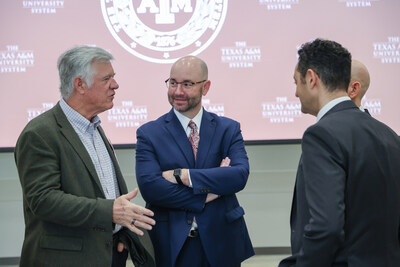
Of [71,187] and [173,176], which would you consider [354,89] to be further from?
[71,187]

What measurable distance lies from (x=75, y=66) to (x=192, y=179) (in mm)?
805

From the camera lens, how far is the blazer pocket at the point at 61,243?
196 cm

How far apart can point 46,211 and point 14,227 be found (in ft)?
9.72

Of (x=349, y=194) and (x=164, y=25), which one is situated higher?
(x=164, y=25)

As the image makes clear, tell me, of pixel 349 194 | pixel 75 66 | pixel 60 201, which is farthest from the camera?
pixel 75 66

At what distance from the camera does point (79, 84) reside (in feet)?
7.11

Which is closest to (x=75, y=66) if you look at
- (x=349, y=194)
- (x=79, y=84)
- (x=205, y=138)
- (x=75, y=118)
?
(x=79, y=84)

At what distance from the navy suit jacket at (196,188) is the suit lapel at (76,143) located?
1.29ft

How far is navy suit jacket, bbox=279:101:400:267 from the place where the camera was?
1479mm

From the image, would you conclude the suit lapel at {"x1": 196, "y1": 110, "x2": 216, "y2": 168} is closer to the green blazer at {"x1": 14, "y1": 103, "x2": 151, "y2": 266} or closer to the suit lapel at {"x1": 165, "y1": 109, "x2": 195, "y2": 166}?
the suit lapel at {"x1": 165, "y1": 109, "x2": 195, "y2": 166}

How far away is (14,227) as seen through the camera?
4.54 meters

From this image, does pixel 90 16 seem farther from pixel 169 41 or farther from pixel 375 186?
pixel 375 186

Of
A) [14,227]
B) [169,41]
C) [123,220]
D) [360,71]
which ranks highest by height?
[169,41]

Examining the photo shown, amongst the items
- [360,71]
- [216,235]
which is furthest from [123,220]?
[360,71]
